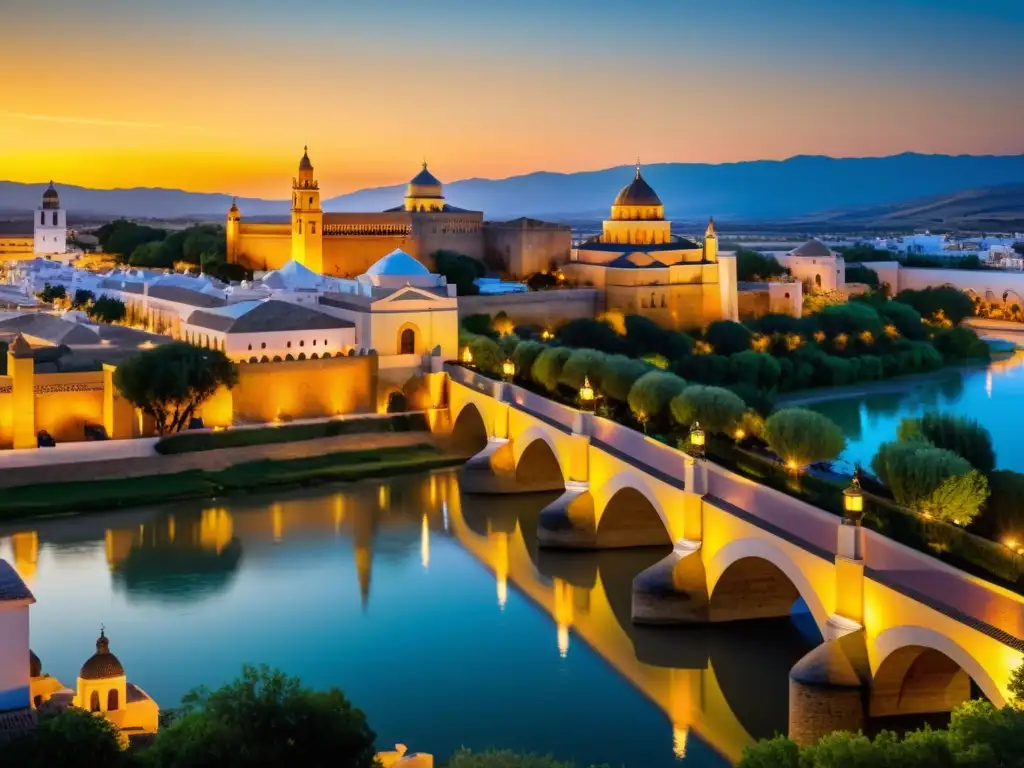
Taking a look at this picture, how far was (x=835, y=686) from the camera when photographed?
31.2 ft

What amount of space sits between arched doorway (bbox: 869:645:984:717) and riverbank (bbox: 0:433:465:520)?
439 inches

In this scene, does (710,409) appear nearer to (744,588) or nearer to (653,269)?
(744,588)

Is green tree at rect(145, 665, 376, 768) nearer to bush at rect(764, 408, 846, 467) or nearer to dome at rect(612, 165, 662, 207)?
bush at rect(764, 408, 846, 467)

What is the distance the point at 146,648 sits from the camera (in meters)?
12.3

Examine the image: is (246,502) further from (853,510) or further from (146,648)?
(853,510)

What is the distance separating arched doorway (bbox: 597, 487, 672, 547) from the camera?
599 inches

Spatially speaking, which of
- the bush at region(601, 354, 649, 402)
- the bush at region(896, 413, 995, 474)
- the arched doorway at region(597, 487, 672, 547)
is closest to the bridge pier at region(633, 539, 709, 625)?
the arched doorway at region(597, 487, 672, 547)

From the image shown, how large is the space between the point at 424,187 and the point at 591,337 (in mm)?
8701

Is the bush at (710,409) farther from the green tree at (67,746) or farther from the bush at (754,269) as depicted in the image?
the bush at (754,269)

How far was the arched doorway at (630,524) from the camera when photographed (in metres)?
15.2

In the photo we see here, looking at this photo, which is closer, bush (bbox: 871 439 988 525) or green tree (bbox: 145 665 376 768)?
green tree (bbox: 145 665 376 768)

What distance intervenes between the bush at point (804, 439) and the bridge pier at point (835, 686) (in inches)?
217

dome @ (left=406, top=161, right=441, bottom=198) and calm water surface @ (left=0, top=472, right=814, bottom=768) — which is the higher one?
dome @ (left=406, top=161, right=441, bottom=198)

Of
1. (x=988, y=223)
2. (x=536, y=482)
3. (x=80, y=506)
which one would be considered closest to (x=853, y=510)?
(x=536, y=482)
